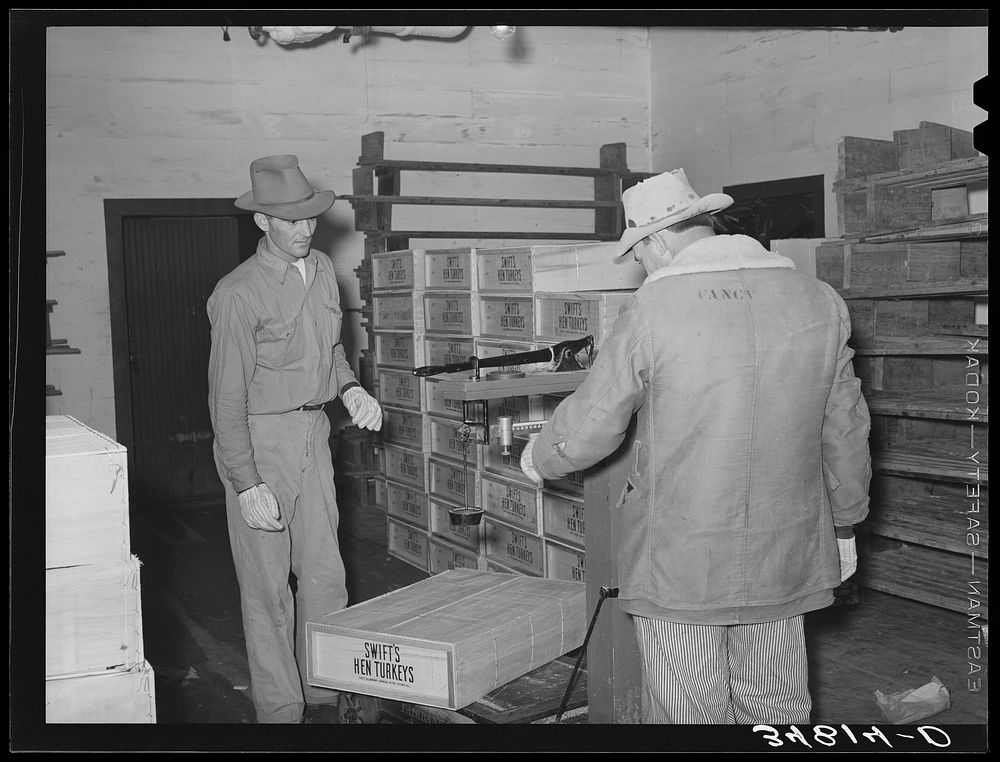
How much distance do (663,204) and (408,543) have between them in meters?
4.20

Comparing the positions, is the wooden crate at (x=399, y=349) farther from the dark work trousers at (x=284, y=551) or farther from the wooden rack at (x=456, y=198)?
the dark work trousers at (x=284, y=551)

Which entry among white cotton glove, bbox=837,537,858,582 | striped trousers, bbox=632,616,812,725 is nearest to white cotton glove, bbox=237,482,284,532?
striped trousers, bbox=632,616,812,725

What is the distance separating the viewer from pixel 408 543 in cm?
666

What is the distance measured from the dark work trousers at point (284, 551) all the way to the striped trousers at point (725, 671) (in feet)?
4.88

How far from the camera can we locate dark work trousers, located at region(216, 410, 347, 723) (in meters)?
3.98

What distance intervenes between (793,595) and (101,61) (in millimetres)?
6435

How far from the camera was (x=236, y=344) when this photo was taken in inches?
150

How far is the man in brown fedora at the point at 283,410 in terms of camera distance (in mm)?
3857

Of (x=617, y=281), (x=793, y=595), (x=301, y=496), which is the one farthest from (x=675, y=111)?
(x=793, y=595)

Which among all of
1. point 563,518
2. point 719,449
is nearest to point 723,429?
point 719,449

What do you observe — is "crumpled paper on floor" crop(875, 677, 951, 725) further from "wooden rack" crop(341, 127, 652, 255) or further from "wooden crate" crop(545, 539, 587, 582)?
"wooden rack" crop(341, 127, 652, 255)

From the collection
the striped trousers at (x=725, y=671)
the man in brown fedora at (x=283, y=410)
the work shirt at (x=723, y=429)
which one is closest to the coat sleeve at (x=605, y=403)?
the work shirt at (x=723, y=429)

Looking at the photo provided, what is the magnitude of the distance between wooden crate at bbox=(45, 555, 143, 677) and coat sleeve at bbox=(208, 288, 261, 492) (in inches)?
26.6

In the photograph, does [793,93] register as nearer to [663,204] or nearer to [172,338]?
[172,338]
